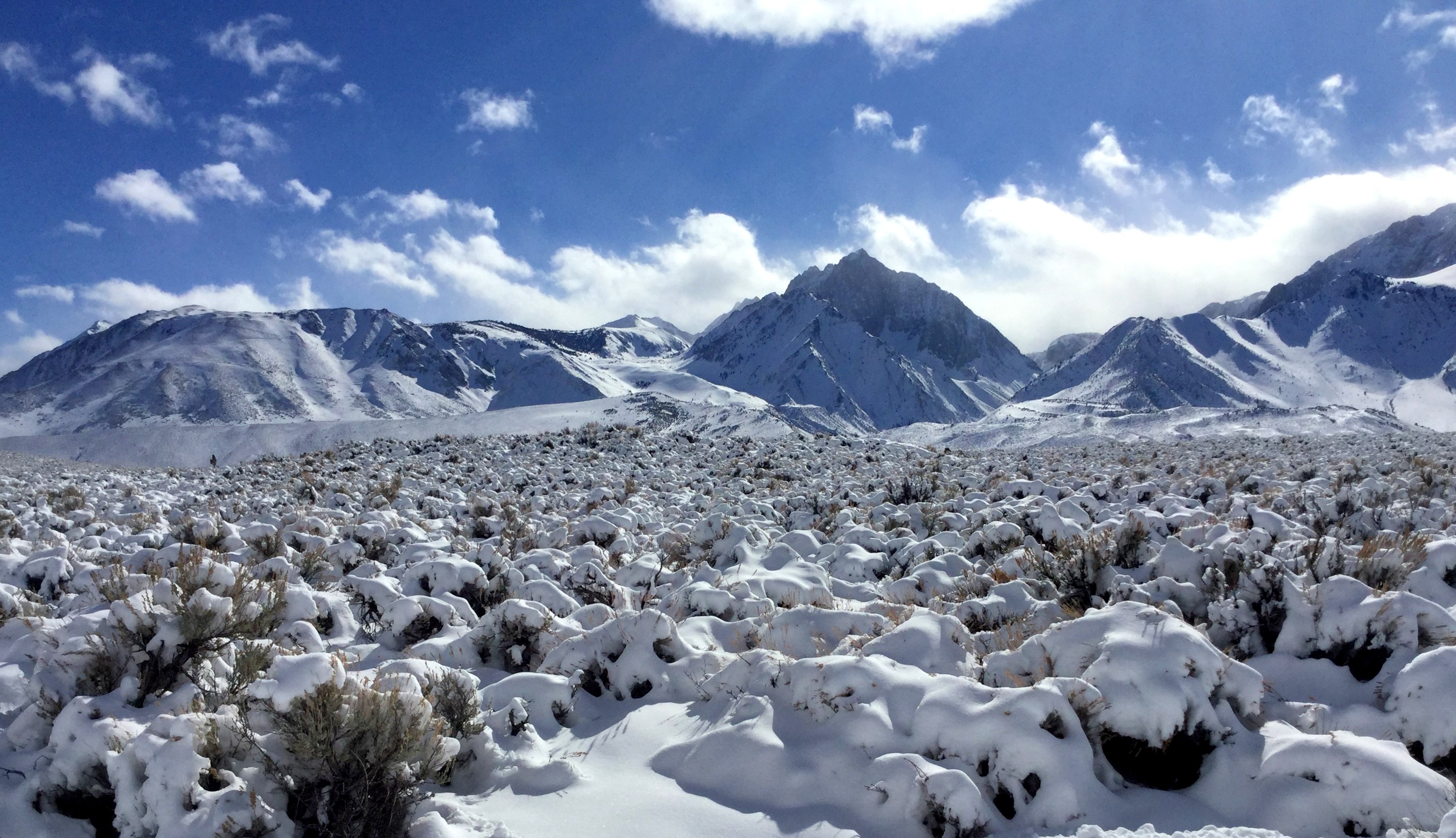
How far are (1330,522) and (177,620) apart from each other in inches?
425

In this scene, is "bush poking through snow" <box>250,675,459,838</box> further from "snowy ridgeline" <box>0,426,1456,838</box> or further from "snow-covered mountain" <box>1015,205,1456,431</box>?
"snow-covered mountain" <box>1015,205,1456,431</box>

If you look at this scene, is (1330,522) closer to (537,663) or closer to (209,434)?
(537,663)

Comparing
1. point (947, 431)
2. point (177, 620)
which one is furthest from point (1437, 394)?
point (177, 620)

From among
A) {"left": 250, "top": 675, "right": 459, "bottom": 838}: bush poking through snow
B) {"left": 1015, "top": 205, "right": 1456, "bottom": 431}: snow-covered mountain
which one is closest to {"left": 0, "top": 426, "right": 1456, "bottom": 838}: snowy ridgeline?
{"left": 250, "top": 675, "right": 459, "bottom": 838}: bush poking through snow

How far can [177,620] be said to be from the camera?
3822 mm

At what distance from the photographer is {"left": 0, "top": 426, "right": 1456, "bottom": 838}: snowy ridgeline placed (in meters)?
2.98

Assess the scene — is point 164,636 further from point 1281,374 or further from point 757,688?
point 1281,374

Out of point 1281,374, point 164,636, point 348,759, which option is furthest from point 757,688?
point 1281,374

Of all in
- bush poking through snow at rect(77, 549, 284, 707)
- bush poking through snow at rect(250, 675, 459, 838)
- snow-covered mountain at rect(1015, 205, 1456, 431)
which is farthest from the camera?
snow-covered mountain at rect(1015, 205, 1456, 431)

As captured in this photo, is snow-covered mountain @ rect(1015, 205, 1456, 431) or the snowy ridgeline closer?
the snowy ridgeline

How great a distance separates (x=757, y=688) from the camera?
4.16m

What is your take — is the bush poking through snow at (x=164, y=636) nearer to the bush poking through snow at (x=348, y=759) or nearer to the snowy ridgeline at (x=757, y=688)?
the snowy ridgeline at (x=757, y=688)

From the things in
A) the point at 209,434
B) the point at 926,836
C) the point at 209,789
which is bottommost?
the point at 926,836

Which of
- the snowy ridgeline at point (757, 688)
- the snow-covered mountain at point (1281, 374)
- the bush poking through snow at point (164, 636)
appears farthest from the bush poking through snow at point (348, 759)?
the snow-covered mountain at point (1281, 374)
